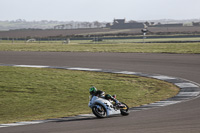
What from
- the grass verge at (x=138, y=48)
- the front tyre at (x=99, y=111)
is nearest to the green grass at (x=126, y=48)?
the grass verge at (x=138, y=48)

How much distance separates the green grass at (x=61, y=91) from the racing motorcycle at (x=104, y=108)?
2.43 m

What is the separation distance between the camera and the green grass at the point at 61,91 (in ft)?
61.8

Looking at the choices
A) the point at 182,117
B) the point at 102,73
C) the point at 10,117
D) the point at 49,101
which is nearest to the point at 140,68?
the point at 102,73

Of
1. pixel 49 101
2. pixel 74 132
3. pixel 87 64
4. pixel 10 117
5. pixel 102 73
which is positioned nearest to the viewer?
pixel 74 132

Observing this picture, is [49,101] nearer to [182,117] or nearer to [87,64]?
[182,117]

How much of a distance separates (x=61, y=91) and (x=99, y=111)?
9.23m

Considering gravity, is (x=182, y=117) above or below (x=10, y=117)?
above

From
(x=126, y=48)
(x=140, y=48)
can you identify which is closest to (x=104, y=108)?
(x=140, y=48)

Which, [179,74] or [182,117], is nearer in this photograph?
[182,117]

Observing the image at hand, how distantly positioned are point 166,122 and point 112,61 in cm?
2467

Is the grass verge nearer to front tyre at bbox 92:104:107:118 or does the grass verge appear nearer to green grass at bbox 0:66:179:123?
green grass at bbox 0:66:179:123

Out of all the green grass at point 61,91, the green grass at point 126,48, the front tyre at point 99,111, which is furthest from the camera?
Result: the green grass at point 126,48

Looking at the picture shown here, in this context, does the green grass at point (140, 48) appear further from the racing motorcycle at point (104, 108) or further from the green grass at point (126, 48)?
the racing motorcycle at point (104, 108)

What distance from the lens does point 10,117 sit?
1747 cm
